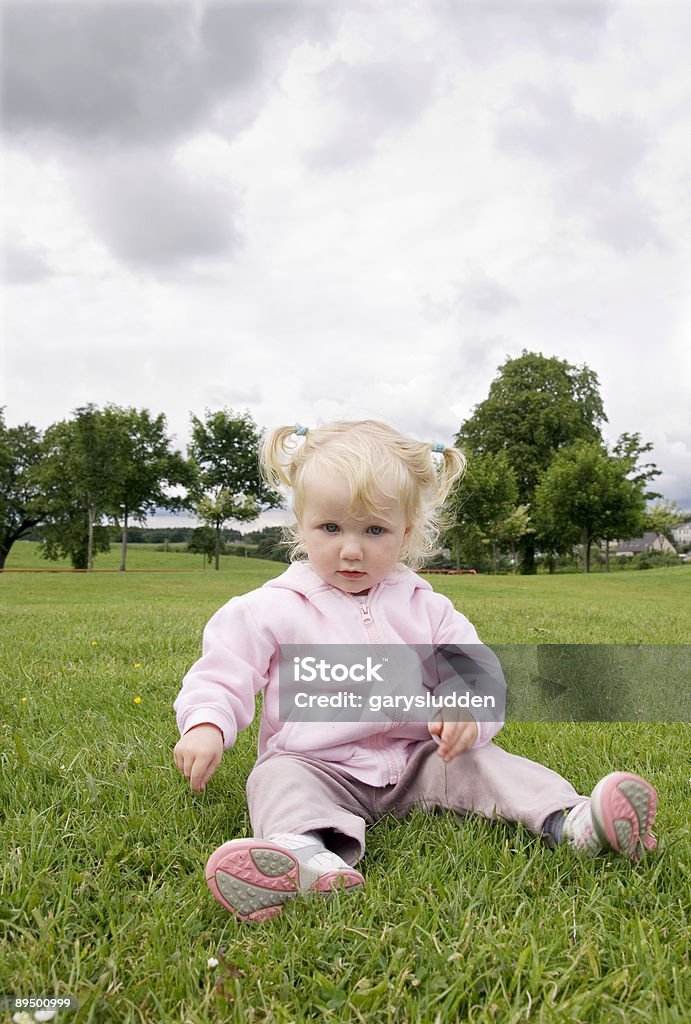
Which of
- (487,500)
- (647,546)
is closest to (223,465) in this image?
(487,500)

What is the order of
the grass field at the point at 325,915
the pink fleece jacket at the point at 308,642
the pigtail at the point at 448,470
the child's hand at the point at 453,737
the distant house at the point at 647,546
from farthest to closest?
the distant house at the point at 647,546 → the pigtail at the point at 448,470 → the pink fleece jacket at the point at 308,642 → the child's hand at the point at 453,737 → the grass field at the point at 325,915

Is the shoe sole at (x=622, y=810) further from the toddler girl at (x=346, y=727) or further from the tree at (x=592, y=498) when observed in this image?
the tree at (x=592, y=498)

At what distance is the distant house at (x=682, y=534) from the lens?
54909mm

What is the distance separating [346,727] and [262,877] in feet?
2.16

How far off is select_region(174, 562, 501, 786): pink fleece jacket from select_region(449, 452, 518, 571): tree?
29.5 meters

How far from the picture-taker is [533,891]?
1885mm

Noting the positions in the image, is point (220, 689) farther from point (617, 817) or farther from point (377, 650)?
point (617, 817)

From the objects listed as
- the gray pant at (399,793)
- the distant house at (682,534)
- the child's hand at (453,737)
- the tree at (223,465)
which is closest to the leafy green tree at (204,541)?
the tree at (223,465)

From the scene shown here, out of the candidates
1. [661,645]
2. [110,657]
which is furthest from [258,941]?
[661,645]

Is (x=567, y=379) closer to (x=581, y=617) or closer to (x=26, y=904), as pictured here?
(x=581, y=617)

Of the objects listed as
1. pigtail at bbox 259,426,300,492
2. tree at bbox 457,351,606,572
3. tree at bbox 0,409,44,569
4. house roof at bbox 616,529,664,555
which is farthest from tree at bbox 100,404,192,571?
house roof at bbox 616,529,664,555

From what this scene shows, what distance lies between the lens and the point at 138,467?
32500 millimetres

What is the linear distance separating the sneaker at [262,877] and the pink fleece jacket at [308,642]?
44 cm

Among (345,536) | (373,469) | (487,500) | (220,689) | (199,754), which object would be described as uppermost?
(487,500)
